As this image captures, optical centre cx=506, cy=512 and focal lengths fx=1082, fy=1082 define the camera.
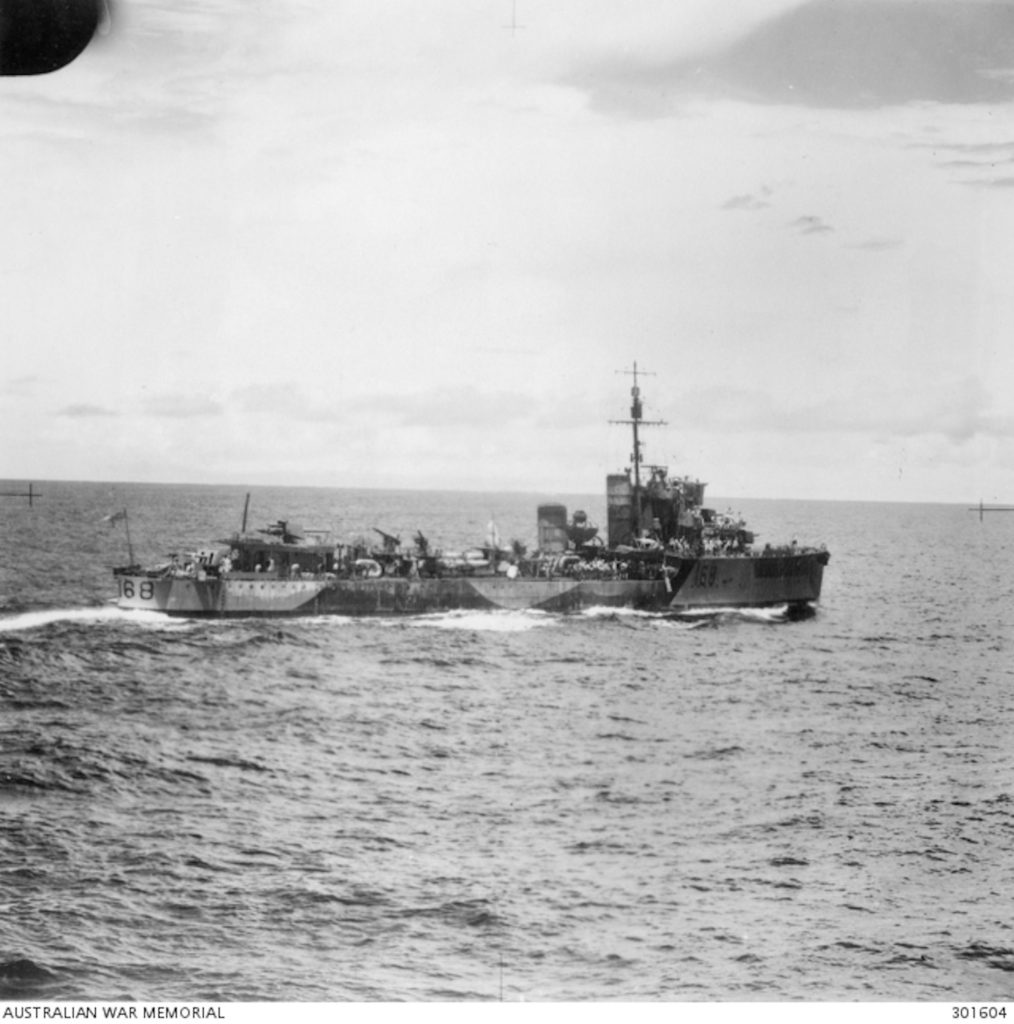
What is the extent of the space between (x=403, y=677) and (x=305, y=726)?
5141mm

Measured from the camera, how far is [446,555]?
40000mm

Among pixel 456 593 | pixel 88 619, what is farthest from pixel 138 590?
pixel 456 593

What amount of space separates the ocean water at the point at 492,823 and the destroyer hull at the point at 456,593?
15.6 feet

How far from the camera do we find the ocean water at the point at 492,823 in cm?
1341

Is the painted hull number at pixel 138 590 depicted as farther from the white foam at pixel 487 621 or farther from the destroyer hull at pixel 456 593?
the white foam at pixel 487 621

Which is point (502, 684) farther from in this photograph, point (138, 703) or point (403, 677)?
point (138, 703)

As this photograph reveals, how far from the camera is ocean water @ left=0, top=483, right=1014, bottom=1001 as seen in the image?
1341 cm

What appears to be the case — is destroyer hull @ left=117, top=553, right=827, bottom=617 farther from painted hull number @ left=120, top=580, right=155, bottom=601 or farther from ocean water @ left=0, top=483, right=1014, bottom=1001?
ocean water @ left=0, top=483, right=1014, bottom=1001

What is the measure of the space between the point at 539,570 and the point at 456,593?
3719 millimetres

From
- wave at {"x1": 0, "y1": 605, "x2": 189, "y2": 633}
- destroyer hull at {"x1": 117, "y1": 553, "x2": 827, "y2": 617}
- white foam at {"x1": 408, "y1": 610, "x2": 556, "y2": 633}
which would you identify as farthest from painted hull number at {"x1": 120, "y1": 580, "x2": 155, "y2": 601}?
white foam at {"x1": 408, "y1": 610, "x2": 556, "y2": 633}

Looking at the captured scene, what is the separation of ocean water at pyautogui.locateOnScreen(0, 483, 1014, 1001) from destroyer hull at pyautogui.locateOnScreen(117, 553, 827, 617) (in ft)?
15.6

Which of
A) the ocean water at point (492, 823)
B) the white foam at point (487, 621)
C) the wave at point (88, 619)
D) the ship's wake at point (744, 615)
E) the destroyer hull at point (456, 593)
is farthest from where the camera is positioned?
the ship's wake at point (744, 615)

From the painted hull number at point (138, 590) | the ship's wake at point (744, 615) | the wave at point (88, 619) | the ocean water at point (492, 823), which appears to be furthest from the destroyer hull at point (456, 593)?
the ocean water at point (492, 823)
